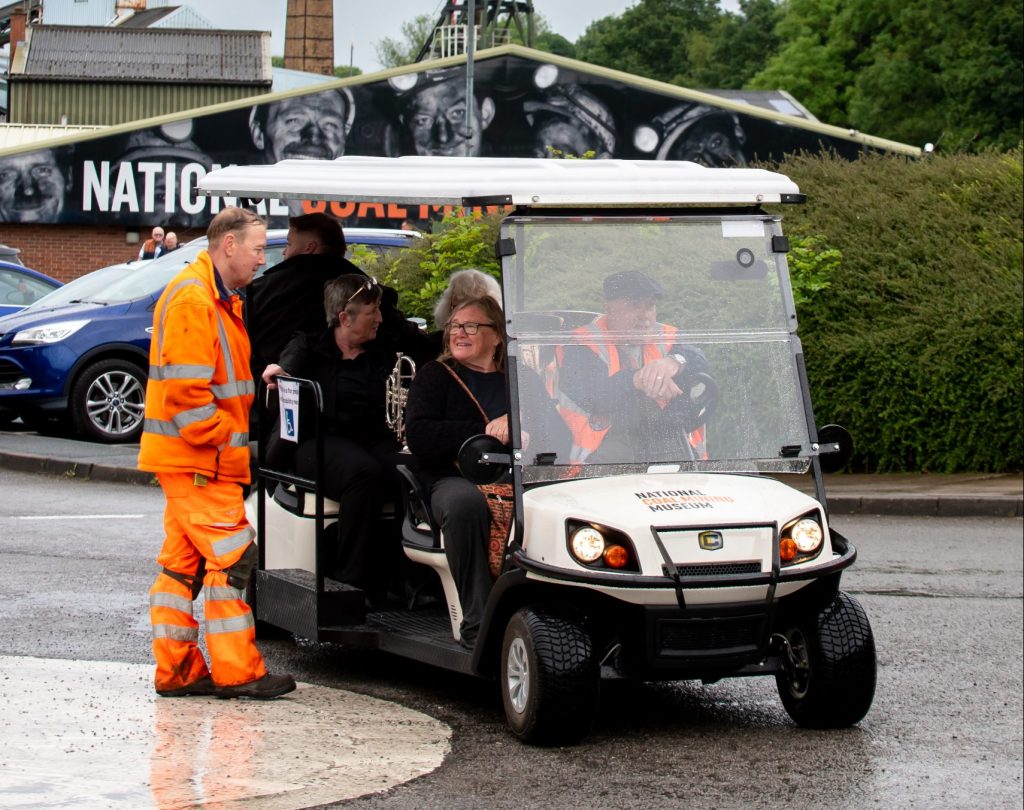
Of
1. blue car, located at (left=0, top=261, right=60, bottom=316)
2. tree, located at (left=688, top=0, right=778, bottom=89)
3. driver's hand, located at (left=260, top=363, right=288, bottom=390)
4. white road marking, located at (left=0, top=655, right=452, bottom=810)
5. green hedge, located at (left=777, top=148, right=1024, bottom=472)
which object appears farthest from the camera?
tree, located at (left=688, top=0, right=778, bottom=89)

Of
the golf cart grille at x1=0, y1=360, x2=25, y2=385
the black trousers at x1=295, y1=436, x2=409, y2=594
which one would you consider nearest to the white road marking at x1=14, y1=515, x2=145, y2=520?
the golf cart grille at x1=0, y1=360, x2=25, y2=385

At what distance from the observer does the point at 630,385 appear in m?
6.26

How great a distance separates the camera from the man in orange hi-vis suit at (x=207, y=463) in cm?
620

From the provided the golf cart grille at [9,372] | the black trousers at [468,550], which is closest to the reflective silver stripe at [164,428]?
the black trousers at [468,550]

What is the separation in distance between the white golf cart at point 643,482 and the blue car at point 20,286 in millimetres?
13385

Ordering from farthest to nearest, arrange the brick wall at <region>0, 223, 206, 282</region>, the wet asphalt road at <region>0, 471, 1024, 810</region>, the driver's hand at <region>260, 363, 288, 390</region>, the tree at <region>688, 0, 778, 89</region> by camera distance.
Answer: the tree at <region>688, 0, 778, 89</region> < the brick wall at <region>0, 223, 206, 282</region> < the driver's hand at <region>260, 363, 288, 390</region> < the wet asphalt road at <region>0, 471, 1024, 810</region>

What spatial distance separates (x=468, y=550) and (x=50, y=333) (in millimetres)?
10353

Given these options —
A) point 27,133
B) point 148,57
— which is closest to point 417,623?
point 27,133

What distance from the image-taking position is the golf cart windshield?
6.17 metres

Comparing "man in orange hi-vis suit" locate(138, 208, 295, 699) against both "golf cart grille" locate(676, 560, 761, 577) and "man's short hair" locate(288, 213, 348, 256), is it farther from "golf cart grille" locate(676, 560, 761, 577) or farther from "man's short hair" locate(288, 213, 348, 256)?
"golf cart grille" locate(676, 560, 761, 577)

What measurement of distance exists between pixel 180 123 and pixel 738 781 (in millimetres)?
34354

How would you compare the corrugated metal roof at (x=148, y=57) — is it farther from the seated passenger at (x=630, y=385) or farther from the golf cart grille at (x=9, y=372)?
the seated passenger at (x=630, y=385)

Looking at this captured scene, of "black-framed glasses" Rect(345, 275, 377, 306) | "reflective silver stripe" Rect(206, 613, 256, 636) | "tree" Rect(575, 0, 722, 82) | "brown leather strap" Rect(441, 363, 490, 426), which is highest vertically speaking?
"tree" Rect(575, 0, 722, 82)

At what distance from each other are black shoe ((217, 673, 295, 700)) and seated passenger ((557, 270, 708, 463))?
1419 millimetres
